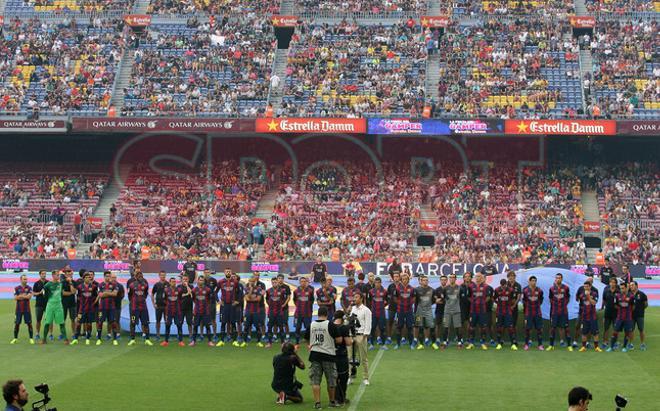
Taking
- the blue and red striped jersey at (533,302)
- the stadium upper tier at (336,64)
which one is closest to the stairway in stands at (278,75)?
the stadium upper tier at (336,64)

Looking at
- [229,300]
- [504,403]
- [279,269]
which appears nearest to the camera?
[504,403]

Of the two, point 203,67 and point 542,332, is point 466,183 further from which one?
point 542,332

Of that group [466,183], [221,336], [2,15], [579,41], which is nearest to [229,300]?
[221,336]

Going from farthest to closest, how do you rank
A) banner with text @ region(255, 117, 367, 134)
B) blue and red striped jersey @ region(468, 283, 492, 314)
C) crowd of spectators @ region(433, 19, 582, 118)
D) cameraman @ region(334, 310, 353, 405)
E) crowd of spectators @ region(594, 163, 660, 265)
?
crowd of spectators @ region(433, 19, 582, 118) < banner with text @ region(255, 117, 367, 134) < crowd of spectators @ region(594, 163, 660, 265) < blue and red striped jersey @ region(468, 283, 492, 314) < cameraman @ region(334, 310, 353, 405)

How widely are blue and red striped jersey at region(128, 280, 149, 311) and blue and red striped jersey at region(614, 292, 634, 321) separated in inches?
395

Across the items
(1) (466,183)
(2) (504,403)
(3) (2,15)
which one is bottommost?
(2) (504,403)

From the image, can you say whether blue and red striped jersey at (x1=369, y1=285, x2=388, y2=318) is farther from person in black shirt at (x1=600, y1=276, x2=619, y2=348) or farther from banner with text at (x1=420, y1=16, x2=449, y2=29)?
banner with text at (x1=420, y1=16, x2=449, y2=29)

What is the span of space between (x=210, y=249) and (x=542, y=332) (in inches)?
777

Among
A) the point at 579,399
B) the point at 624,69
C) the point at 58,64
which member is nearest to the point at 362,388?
the point at 579,399

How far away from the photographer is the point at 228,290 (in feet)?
63.7

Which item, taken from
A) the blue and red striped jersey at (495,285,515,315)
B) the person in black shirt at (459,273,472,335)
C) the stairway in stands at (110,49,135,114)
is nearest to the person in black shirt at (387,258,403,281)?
the person in black shirt at (459,273,472,335)

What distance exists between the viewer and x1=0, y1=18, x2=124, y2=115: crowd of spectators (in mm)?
41906

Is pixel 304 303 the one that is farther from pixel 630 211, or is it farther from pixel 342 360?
pixel 630 211

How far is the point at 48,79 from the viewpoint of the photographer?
143 ft
